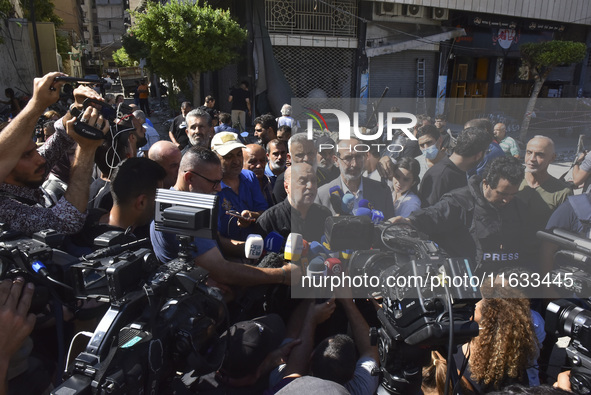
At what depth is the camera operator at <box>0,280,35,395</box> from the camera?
152 cm

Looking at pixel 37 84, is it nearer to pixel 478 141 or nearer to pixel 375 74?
pixel 478 141

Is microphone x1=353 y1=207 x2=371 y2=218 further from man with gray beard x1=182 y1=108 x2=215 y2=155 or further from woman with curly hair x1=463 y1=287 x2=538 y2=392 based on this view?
man with gray beard x1=182 y1=108 x2=215 y2=155

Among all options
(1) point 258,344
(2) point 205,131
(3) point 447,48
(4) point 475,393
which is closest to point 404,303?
(1) point 258,344

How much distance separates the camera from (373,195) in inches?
98.2

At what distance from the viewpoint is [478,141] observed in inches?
109

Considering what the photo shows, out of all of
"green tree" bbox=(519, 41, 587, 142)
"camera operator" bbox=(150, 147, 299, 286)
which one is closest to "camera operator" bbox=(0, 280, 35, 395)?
"camera operator" bbox=(150, 147, 299, 286)

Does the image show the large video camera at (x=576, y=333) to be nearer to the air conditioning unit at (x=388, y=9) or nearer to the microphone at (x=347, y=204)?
the microphone at (x=347, y=204)

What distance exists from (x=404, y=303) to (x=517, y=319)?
0.85m

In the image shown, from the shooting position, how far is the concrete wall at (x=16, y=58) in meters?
12.6

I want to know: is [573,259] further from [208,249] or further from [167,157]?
[167,157]

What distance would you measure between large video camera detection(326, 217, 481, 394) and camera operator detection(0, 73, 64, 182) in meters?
1.80

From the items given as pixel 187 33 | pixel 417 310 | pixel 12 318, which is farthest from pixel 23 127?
pixel 187 33

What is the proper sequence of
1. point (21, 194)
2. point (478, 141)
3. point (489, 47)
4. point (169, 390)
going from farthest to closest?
point (489, 47), point (478, 141), point (21, 194), point (169, 390)

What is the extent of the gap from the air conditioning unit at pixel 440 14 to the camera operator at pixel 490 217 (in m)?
13.2
